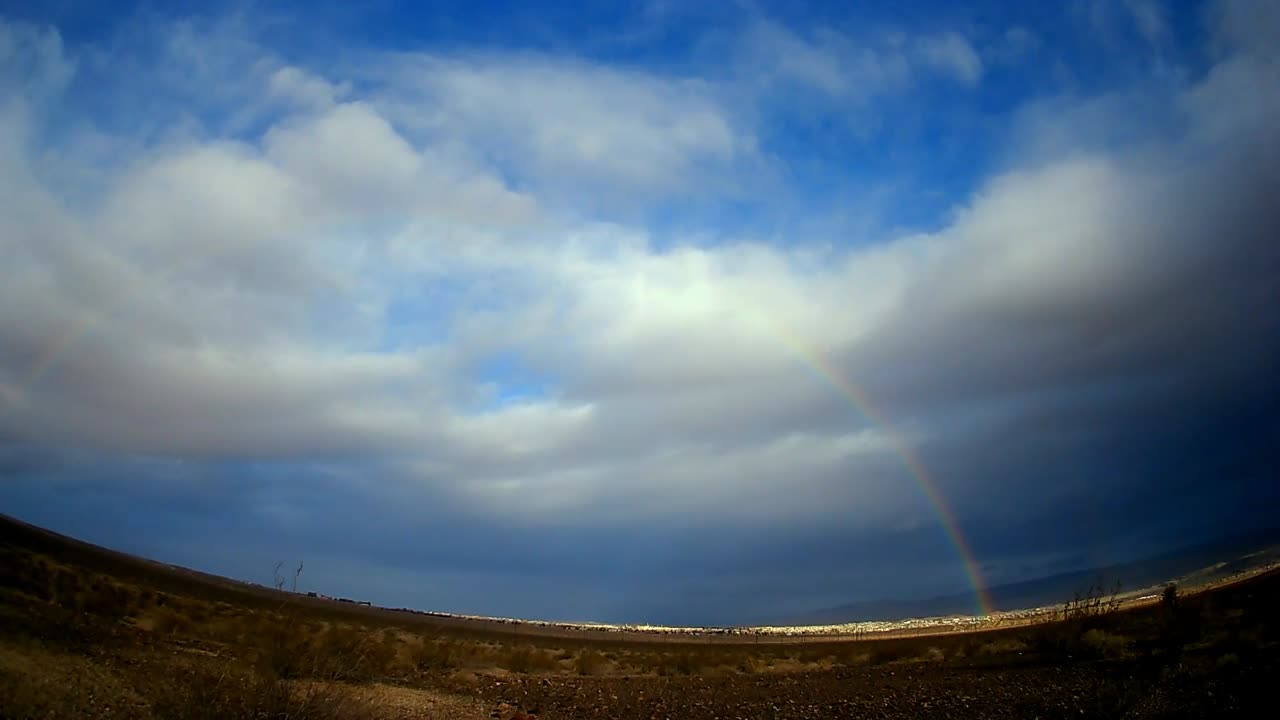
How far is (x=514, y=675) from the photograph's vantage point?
111 feet

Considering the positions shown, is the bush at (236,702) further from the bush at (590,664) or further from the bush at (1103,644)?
the bush at (590,664)

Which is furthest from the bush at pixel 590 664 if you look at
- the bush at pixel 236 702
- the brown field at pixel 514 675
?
the bush at pixel 236 702

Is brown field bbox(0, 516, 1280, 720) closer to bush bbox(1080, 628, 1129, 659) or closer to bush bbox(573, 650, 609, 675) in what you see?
bush bbox(1080, 628, 1129, 659)

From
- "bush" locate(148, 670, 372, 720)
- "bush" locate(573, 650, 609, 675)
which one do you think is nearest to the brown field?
"bush" locate(148, 670, 372, 720)

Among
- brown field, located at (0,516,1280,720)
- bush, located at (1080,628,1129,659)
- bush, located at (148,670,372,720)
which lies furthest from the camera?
bush, located at (1080,628,1129,659)

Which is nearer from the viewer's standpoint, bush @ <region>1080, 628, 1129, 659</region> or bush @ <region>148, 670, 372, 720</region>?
bush @ <region>148, 670, 372, 720</region>

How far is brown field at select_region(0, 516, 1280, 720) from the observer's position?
15547 mm

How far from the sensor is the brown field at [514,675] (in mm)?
15547

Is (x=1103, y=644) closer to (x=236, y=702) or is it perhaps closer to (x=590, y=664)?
(x=590, y=664)

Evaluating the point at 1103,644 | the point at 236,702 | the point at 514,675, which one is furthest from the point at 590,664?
the point at 236,702

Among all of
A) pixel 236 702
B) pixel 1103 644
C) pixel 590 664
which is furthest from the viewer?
pixel 590 664

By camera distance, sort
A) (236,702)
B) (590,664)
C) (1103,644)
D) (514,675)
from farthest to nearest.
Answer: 1. (590,664)
2. (514,675)
3. (1103,644)
4. (236,702)

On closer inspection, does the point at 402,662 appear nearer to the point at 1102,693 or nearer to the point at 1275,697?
the point at 1102,693

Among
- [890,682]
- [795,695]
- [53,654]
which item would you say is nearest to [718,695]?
[795,695]
